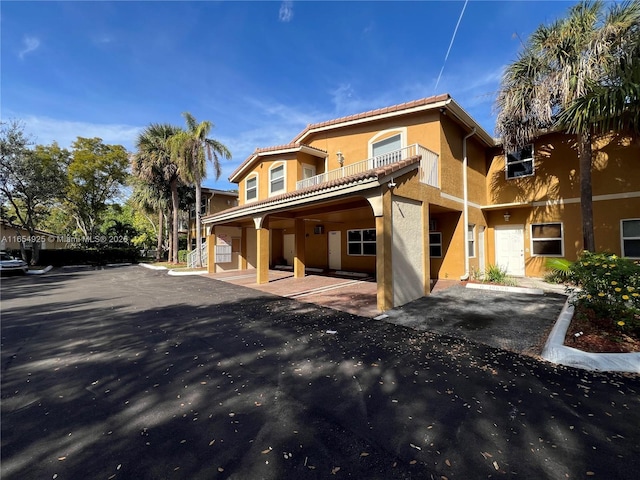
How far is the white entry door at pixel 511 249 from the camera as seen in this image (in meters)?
12.4

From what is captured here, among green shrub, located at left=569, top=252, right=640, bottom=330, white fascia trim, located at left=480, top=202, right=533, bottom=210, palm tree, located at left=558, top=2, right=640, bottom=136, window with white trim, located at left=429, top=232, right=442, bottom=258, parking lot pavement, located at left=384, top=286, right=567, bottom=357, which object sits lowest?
parking lot pavement, located at left=384, top=286, right=567, bottom=357

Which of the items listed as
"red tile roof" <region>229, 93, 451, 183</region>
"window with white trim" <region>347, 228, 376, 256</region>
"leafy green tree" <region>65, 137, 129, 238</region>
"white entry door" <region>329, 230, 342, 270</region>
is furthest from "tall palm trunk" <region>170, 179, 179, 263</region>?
"window with white trim" <region>347, 228, 376, 256</region>

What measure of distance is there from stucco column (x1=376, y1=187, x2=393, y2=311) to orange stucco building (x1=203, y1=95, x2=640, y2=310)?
0.03m

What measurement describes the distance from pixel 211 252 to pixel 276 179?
20.9 ft

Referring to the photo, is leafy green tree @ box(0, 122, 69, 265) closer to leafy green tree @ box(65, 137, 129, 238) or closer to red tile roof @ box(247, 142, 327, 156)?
leafy green tree @ box(65, 137, 129, 238)

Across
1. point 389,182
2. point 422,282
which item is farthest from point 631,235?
point 389,182

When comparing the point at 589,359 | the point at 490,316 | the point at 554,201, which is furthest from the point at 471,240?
the point at 589,359

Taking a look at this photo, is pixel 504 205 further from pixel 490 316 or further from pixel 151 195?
pixel 151 195

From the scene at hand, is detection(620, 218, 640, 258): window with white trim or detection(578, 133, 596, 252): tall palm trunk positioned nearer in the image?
detection(578, 133, 596, 252): tall palm trunk

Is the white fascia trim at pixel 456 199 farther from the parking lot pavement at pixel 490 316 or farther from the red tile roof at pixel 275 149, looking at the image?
the red tile roof at pixel 275 149

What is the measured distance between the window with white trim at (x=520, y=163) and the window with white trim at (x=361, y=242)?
676 cm

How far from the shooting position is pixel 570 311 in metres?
6.17

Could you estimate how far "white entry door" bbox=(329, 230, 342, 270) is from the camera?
49.7 ft

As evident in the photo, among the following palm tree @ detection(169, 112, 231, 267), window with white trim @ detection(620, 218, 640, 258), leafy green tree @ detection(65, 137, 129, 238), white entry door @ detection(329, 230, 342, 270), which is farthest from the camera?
leafy green tree @ detection(65, 137, 129, 238)
